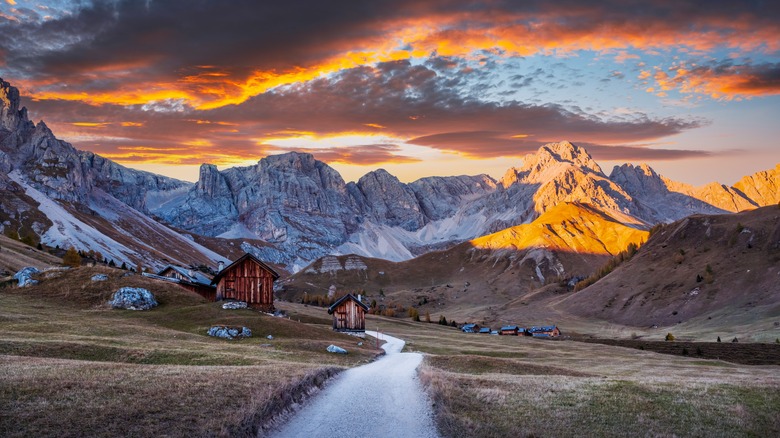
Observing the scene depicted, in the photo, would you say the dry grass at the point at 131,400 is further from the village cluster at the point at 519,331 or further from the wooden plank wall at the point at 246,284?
the village cluster at the point at 519,331

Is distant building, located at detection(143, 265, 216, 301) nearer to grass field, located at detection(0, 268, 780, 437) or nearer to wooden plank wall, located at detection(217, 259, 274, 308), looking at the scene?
wooden plank wall, located at detection(217, 259, 274, 308)

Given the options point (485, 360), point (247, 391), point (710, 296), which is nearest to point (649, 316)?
point (710, 296)

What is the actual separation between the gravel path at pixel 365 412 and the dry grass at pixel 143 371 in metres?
1.17

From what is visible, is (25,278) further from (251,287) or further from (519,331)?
(519,331)

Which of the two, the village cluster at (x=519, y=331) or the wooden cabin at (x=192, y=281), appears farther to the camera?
the village cluster at (x=519, y=331)

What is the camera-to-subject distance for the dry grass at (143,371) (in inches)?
729

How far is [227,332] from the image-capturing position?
5734 cm

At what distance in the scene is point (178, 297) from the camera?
2923 inches

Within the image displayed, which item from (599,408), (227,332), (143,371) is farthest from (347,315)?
(599,408)

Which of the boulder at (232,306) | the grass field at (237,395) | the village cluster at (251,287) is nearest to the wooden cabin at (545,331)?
the village cluster at (251,287)

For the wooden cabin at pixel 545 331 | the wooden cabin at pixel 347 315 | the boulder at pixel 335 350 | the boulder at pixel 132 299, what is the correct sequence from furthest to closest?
the wooden cabin at pixel 545 331
the wooden cabin at pixel 347 315
the boulder at pixel 132 299
the boulder at pixel 335 350

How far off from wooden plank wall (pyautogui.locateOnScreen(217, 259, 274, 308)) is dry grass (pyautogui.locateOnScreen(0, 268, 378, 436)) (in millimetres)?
23723

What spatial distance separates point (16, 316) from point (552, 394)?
5016cm

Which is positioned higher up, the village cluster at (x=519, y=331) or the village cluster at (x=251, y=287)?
the village cluster at (x=251, y=287)
